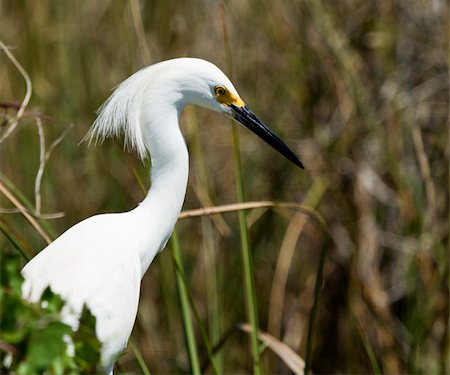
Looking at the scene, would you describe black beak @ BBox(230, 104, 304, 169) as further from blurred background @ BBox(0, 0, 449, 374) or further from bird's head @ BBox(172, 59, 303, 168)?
blurred background @ BBox(0, 0, 449, 374)

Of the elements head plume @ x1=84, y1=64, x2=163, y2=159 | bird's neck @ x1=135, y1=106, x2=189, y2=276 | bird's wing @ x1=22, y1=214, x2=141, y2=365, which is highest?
Result: head plume @ x1=84, y1=64, x2=163, y2=159

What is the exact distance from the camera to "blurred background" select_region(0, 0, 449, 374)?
2.94 metres

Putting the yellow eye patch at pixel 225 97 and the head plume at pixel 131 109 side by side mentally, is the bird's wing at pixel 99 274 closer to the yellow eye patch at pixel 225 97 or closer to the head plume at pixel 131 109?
the head plume at pixel 131 109

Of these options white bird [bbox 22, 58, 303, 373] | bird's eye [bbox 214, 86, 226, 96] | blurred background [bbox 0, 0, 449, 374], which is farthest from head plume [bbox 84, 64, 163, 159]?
blurred background [bbox 0, 0, 449, 374]

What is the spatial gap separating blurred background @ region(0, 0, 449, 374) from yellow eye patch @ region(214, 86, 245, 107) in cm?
87

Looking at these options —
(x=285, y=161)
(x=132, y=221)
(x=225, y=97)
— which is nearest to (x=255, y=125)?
(x=225, y=97)

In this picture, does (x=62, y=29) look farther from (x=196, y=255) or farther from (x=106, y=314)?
(x=106, y=314)

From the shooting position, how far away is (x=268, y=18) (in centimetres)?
331

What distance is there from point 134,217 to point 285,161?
1313 millimetres

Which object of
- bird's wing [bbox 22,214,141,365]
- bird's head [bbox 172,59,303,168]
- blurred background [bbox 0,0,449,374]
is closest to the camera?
bird's wing [bbox 22,214,141,365]

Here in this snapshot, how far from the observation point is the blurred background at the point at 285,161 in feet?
9.66

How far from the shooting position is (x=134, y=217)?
196 cm

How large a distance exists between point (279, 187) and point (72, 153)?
2.63 feet

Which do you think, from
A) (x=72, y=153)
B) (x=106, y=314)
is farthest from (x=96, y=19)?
(x=106, y=314)
